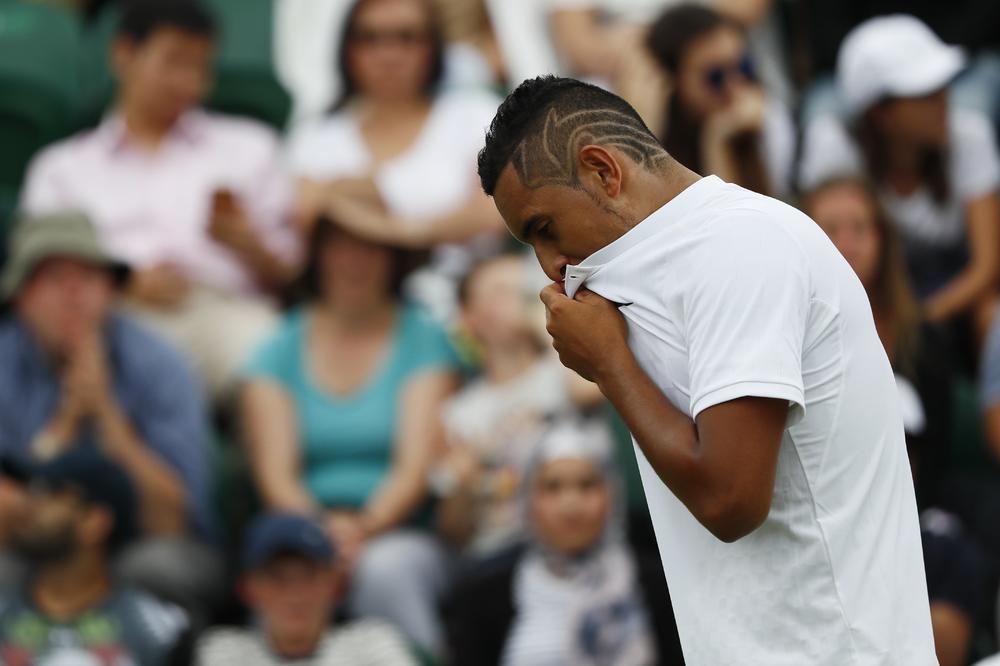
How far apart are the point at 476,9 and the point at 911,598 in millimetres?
5489

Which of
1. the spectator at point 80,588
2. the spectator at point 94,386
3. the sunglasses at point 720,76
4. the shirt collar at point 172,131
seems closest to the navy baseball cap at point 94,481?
the spectator at point 80,588

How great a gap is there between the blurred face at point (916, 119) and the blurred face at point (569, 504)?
1.94 meters

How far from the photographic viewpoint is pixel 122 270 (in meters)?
5.66

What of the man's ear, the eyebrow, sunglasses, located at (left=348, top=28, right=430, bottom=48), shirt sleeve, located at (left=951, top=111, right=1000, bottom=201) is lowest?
shirt sleeve, located at (left=951, top=111, right=1000, bottom=201)

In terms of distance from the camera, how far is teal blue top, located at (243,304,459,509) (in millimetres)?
5477

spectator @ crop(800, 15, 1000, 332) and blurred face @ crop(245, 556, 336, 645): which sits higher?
spectator @ crop(800, 15, 1000, 332)

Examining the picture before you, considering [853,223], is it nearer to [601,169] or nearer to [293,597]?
[293,597]

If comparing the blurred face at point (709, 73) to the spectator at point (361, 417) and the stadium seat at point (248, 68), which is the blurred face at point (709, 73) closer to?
the spectator at point (361, 417)

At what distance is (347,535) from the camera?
522 centimetres

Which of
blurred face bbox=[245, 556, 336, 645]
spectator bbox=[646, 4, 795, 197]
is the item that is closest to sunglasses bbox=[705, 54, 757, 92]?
spectator bbox=[646, 4, 795, 197]

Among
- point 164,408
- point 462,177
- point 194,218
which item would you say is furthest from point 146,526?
point 462,177

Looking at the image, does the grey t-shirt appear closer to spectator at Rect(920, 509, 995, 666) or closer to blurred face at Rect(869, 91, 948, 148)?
spectator at Rect(920, 509, 995, 666)

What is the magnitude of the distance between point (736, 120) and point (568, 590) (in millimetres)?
1814

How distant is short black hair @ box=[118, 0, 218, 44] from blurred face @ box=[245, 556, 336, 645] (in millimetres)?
2263
